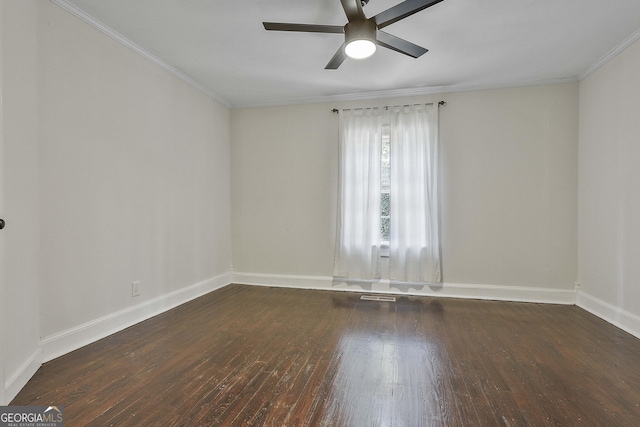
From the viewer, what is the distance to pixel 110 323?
285 cm

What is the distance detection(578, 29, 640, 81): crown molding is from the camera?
2.88m

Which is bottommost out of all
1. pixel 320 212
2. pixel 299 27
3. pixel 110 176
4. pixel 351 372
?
pixel 351 372

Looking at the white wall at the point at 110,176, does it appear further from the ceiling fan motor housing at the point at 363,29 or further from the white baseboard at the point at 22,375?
the ceiling fan motor housing at the point at 363,29

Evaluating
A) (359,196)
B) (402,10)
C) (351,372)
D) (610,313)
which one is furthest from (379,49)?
(610,313)

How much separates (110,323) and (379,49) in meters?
3.51

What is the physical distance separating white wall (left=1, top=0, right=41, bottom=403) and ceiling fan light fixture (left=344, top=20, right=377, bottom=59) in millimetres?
2093

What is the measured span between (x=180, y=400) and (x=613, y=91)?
4574 mm

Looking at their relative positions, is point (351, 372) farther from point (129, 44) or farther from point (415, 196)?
point (129, 44)

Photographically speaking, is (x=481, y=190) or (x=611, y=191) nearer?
(x=611, y=191)

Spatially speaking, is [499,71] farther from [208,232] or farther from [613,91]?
[208,232]

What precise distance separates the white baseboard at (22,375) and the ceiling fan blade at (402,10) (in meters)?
3.10

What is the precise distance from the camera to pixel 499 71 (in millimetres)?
3617

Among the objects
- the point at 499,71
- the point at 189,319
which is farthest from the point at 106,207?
the point at 499,71

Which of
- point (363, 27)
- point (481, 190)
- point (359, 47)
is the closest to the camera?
point (363, 27)
